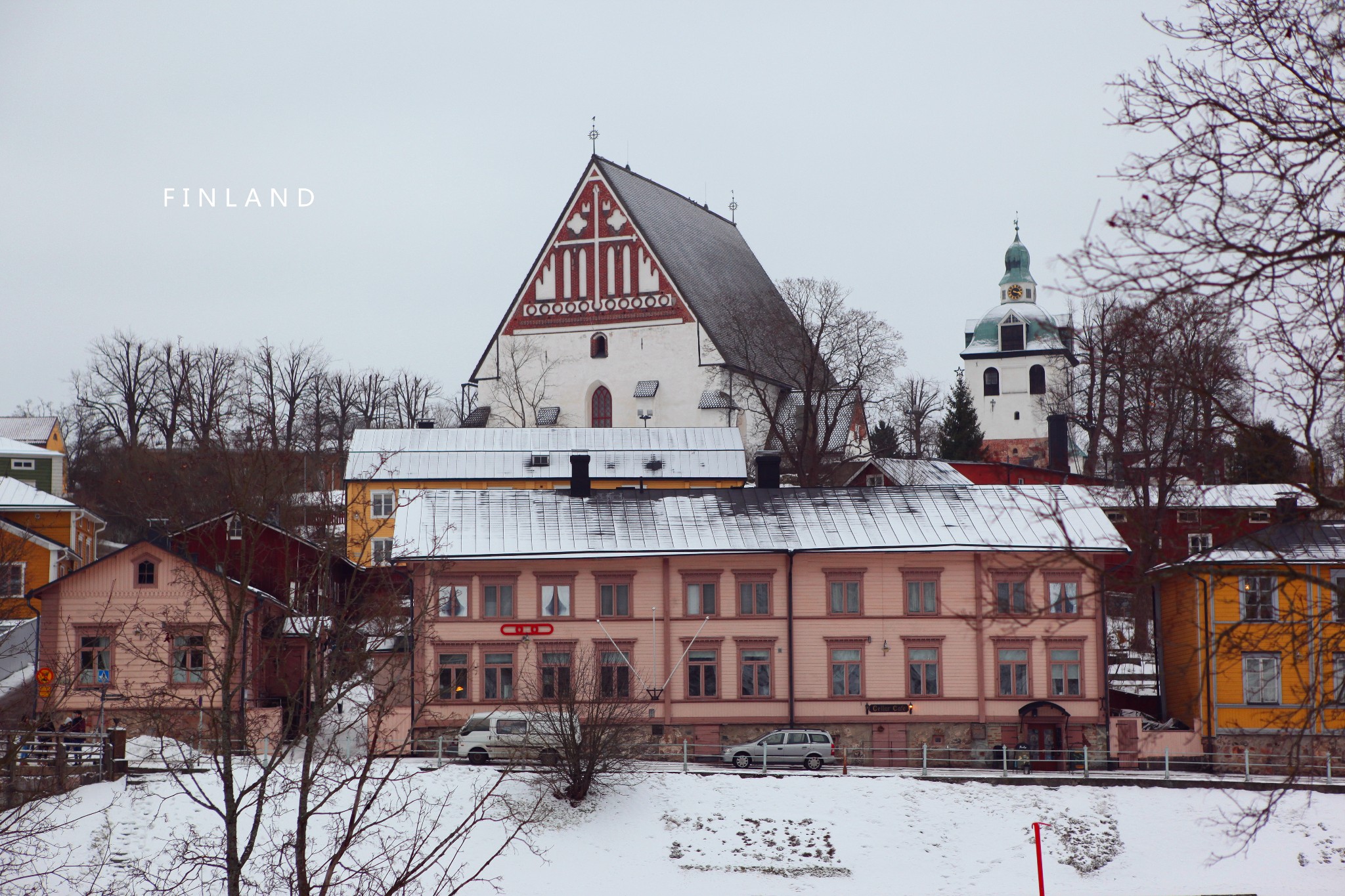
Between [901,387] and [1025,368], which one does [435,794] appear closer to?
[901,387]

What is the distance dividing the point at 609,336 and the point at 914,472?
20.0 meters

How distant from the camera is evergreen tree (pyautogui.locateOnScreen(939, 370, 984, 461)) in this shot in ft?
262

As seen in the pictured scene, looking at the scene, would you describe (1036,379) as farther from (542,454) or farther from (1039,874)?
(1039,874)

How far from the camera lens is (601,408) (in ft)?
247

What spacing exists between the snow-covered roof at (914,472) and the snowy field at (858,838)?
2929cm

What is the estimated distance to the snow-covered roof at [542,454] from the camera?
188ft

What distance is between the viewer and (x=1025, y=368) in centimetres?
10375

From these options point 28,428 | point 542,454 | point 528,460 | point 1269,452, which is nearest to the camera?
point 1269,452

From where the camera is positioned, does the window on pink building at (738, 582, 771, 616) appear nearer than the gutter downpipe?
No

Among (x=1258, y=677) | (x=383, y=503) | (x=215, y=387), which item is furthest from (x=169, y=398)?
(x=1258, y=677)

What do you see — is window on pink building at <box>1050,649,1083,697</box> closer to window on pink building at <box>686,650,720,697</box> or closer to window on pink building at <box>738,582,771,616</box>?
window on pink building at <box>738,582,771,616</box>

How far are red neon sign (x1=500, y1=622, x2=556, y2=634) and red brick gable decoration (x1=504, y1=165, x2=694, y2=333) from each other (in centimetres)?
3789

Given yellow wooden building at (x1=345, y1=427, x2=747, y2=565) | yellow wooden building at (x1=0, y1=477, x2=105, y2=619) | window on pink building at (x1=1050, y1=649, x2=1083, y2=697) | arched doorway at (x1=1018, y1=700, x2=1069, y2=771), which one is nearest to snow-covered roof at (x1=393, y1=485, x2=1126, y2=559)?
window on pink building at (x1=1050, y1=649, x2=1083, y2=697)

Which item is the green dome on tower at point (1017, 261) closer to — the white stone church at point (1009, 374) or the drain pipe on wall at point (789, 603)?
the white stone church at point (1009, 374)
